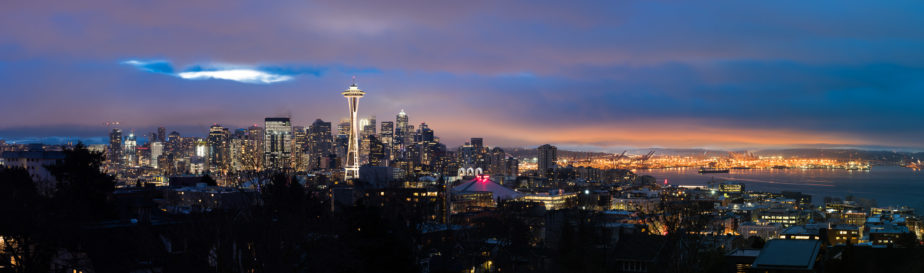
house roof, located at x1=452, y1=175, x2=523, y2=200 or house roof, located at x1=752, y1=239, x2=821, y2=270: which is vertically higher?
house roof, located at x1=752, y1=239, x2=821, y2=270

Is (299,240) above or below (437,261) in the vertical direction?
above

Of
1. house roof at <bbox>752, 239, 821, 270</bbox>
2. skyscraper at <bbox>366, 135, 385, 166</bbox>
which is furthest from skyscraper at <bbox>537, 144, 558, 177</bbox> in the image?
house roof at <bbox>752, 239, 821, 270</bbox>

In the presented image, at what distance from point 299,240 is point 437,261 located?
831 cm

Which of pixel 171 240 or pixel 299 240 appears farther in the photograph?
pixel 171 240

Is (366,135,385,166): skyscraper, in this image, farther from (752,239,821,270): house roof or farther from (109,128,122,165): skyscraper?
(752,239,821,270): house roof

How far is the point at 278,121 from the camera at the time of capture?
112125 mm

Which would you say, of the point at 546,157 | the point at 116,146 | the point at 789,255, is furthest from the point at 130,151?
the point at 789,255

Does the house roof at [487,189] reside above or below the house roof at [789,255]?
below

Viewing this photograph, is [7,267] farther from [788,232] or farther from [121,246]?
[788,232]

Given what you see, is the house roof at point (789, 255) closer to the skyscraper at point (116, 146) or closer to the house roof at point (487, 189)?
the house roof at point (487, 189)

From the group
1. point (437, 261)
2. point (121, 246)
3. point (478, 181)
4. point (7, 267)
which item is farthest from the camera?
point (478, 181)

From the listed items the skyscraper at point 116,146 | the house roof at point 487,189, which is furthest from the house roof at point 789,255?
the skyscraper at point 116,146

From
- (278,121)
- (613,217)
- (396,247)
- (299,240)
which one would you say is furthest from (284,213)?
(278,121)

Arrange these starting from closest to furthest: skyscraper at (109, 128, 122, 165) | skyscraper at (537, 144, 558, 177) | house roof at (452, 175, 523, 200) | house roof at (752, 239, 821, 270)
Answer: house roof at (752, 239, 821, 270) → house roof at (452, 175, 523, 200) → skyscraper at (109, 128, 122, 165) → skyscraper at (537, 144, 558, 177)
